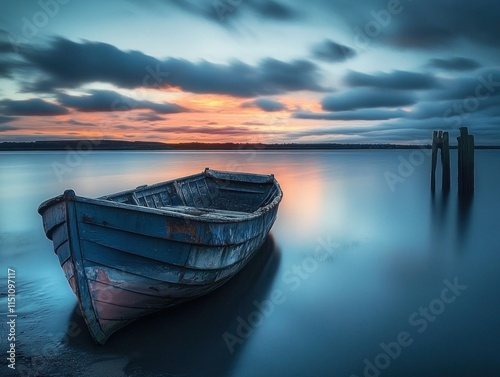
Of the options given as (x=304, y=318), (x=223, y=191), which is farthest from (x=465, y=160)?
(x=304, y=318)

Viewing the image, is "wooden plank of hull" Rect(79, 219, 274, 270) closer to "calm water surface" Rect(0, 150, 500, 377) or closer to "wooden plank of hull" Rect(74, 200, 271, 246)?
"wooden plank of hull" Rect(74, 200, 271, 246)

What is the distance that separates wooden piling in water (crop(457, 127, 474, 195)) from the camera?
17.7m

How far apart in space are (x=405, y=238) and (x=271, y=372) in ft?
27.6

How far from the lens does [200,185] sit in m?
10.9

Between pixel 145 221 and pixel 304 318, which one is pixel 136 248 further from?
pixel 304 318

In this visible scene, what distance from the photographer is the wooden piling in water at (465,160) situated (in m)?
17.7

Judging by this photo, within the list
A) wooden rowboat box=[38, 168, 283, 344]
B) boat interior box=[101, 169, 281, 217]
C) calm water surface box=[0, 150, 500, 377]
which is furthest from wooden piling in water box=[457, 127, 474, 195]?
wooden rowboat box=[38, 168, 283, 344]

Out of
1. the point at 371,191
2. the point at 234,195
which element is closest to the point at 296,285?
the point at 234,195

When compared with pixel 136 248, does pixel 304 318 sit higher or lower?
lower

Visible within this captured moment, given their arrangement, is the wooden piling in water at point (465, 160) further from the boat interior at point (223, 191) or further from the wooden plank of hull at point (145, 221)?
the wooden plank of hull at point (145, 221)

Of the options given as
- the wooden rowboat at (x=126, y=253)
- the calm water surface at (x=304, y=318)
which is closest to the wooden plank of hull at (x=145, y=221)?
the wooden rowboat at (x=126, y=253)

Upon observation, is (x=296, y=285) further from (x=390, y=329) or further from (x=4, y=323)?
(x=4, y=323)

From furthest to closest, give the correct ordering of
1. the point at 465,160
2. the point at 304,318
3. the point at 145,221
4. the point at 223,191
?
the point at 465,160
the point at 223,191
the point at 304,318
the point at 145,221

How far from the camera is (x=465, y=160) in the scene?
18.0m
